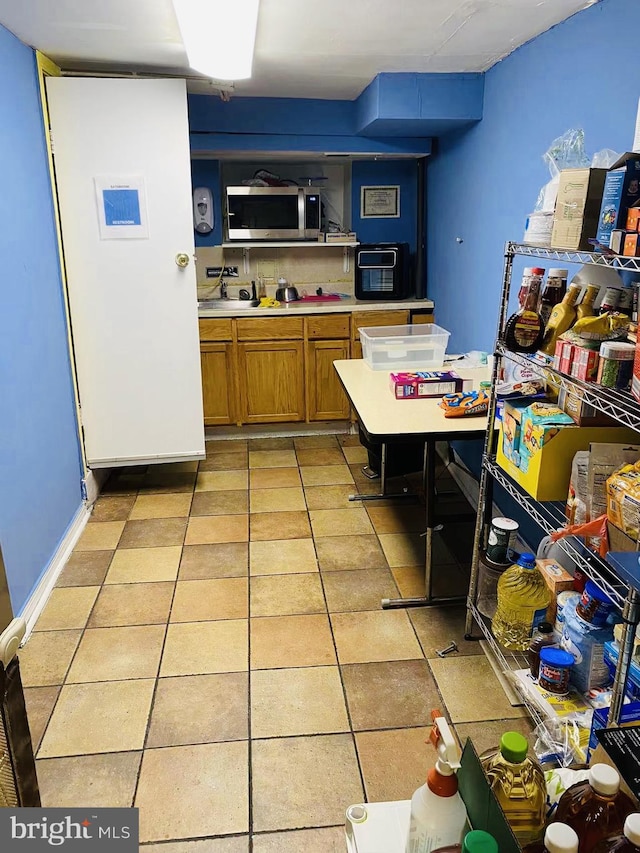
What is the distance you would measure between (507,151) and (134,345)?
2133mm

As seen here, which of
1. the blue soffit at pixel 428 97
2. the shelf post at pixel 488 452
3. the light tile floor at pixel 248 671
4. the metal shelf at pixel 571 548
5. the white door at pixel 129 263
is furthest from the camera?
the blue soffit at pixel 428 97

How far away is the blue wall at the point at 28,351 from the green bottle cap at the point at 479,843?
1.98m

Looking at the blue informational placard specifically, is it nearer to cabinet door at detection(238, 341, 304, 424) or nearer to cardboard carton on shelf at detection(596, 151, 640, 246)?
cabinet door at detection(238, 341, 304, 424)

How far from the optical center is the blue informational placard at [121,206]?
10.9 feet

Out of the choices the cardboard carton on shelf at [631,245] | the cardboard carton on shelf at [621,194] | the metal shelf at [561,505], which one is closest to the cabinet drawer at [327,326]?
the metal shelf at [561,505]

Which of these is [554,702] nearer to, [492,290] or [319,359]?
[492,290]

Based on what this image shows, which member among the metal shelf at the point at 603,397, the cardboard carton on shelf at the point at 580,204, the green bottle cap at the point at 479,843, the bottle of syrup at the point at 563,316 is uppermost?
the cardboard carton on shelf at the point at 580,204

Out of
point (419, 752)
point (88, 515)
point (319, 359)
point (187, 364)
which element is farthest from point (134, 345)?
point (419, 752)

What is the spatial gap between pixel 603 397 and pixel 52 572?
2.38 meters

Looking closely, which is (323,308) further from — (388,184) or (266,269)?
(388,184)

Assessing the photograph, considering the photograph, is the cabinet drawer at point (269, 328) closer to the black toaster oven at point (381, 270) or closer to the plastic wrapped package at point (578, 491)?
the black toaster oven at point (381, 270)

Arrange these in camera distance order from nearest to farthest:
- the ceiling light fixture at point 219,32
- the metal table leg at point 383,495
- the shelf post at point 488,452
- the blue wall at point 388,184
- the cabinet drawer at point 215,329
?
the shelf post at point 488,452
the ceiling light fixture at point 219,32
the metal table leg at point 383,495
the cabinet drawer at point 215,329
the blue wall at point 388,184

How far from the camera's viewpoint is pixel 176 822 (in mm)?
1714

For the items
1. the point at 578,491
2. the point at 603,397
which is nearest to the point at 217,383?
the point at 578,491
